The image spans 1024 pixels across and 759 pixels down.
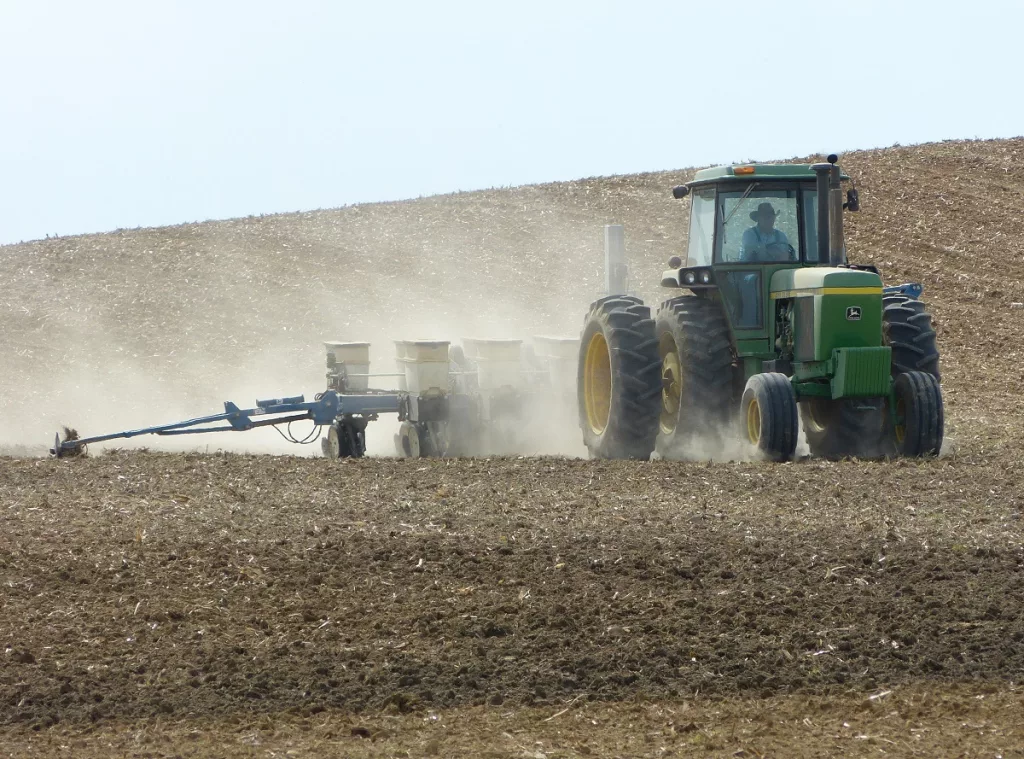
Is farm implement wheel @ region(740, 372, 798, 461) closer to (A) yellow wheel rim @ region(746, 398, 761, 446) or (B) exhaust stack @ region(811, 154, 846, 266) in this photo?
(A) yellow wheel rim @ region(746, 398, 761, 446)

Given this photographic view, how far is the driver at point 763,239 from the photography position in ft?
38.9

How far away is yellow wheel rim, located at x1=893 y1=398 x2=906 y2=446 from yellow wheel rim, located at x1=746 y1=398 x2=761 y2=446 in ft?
3.96

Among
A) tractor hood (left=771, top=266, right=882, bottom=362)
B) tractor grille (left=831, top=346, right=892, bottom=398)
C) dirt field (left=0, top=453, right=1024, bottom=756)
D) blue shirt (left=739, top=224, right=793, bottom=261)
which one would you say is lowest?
dirt field (left=0, top=453, right=1024, bottom=756)

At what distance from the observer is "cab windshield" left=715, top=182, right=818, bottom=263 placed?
38.9ft

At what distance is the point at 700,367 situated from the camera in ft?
38.0

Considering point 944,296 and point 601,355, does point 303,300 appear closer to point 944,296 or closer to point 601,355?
point 944,296

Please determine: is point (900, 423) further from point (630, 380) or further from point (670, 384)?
point (630, 380)

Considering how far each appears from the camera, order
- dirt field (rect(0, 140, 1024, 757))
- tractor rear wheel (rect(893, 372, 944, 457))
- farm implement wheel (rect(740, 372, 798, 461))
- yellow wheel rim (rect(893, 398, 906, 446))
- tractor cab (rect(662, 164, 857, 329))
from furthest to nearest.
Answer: tractor cab (rect(662, 164, 857, 329))
yellow wheel rim (rect(893, 398, 906, 446))
tractor rear wheel (rect(893, 372, 944, 457))
farm implement wheel (rect(740, 372, 798, 461))
dirt field (rect(0, 140, 1024, 757))

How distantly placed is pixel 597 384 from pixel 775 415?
8.98ft

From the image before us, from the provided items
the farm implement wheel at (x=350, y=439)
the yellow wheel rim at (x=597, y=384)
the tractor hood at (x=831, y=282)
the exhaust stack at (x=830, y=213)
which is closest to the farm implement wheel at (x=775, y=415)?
the tractor hood at (x=831, y=282)

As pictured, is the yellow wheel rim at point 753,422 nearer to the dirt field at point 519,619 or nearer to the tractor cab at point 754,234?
the tractor cab at point 754,234

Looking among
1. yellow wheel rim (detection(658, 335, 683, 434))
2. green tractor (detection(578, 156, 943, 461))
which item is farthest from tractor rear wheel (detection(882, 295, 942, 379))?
yellow wheel rim (detection(658, 335, 683, 434))

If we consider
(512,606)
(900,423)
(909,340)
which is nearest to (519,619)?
(512,606)

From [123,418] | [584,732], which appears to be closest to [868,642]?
[584,732]
